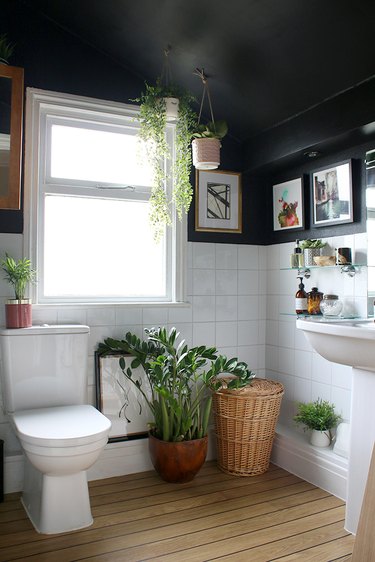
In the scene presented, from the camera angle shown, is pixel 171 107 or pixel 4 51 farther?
pixel 171 107

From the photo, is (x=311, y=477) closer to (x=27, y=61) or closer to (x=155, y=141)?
(x=155, y=141)


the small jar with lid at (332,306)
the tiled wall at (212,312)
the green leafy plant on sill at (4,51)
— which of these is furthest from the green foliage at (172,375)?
the green leafy plant on sill at (4,51)

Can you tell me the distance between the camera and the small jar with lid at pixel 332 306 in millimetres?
2748

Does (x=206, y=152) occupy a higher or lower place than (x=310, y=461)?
higher

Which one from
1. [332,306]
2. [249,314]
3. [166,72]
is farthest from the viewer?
[249,314]

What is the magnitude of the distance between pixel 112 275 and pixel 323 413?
59.3 inches

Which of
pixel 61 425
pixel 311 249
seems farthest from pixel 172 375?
pixel 311 249

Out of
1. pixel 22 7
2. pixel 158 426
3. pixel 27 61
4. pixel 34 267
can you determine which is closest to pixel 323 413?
pixel 158 426

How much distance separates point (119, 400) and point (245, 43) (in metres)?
2.06

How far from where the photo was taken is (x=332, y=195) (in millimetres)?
2863

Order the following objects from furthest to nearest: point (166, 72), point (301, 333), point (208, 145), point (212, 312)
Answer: point (212, 312) < point (301, 333) < point (166, 72) < point (208, 145)

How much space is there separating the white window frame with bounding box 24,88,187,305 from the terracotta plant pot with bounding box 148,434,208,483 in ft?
2.93

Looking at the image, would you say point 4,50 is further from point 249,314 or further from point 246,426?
point 246,426

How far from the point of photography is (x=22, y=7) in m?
2.75
